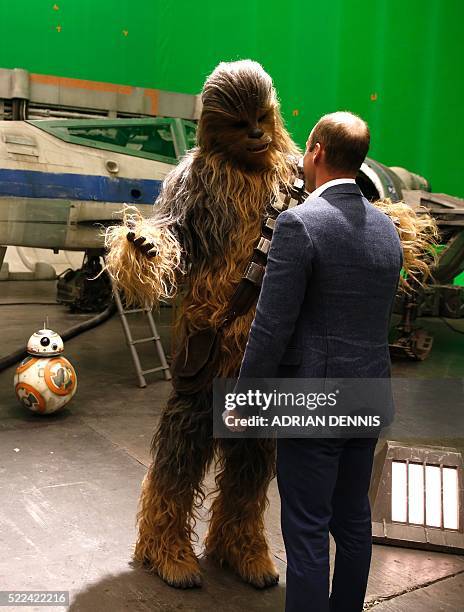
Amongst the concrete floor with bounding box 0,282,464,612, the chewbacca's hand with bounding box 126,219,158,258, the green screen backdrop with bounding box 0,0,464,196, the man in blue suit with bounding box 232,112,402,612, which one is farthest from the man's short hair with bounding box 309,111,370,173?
the green screen backdrop with bounding box 0,0,464,196

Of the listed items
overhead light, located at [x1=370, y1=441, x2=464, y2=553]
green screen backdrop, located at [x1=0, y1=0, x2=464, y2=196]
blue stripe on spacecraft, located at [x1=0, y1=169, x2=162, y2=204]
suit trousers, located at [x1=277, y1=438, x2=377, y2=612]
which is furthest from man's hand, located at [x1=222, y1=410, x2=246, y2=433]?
green screen backdrop, located at [x1=0, y1=0, x2=464, y2=196]

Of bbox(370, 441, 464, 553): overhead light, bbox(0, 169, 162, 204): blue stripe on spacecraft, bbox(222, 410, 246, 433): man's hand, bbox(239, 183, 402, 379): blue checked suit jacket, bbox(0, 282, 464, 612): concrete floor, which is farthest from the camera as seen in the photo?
bbox(0, 169, 162, 204): blue stripe on spacecraft

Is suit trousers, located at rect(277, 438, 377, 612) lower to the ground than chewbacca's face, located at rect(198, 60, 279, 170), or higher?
lower

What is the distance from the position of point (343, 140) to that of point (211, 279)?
27.3 inches

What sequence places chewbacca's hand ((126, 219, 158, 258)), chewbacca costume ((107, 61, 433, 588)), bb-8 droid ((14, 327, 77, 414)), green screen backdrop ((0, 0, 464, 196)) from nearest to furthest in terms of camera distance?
chewbacca's hand ((126, 219, 158, 258)) → chewbacca costume ((107, 61, 433, 588)) → bb-8 droid ((14, 327, 77, 414)) → green screen backdrop ((0, 0, 464, 196))

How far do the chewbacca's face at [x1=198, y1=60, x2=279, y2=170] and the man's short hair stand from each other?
0.42 metres

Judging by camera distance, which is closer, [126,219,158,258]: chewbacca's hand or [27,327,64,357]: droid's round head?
[126,219,158,258]: chewbacca's hand

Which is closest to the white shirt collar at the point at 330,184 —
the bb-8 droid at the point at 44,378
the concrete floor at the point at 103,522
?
the concrete floor at the point at 103,522

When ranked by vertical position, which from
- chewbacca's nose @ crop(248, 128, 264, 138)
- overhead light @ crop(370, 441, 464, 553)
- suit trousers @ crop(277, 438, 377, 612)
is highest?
chewbacca's nose @ crop(248, 128, 264, 138)

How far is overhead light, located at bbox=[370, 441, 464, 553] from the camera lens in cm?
277

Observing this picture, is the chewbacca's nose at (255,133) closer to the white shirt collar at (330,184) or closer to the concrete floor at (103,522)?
the white shirt collar at (330,184)

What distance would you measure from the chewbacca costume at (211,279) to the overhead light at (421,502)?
2.18 ft

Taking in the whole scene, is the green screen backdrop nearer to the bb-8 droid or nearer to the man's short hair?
the bb-8 droid

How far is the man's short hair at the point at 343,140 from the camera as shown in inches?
65.6
